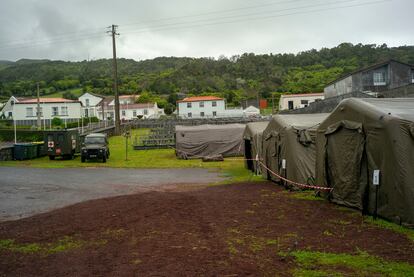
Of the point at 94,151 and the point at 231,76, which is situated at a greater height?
the point at 231,76

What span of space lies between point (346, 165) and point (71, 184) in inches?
511

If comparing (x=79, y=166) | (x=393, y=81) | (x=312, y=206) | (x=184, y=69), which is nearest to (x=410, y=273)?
(x=312, y=206)

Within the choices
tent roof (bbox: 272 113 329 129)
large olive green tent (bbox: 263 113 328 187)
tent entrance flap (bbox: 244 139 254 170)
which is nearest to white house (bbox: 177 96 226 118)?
tent entrance flap (bbox: 244 139 254 170)

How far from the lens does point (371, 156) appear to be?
408 inches

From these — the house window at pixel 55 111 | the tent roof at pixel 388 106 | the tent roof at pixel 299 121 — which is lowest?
the tent roof at pixel 299 121

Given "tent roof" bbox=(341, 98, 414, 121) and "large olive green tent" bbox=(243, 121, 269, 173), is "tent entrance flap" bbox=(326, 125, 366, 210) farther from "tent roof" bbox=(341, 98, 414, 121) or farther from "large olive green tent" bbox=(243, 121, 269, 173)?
"large olive green tent" bbox=(243, 121, 269, 173)

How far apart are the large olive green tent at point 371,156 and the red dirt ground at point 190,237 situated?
0.66 metres

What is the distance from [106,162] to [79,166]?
112 inches

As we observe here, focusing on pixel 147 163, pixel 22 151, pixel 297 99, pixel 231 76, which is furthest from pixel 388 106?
pixel 231 76

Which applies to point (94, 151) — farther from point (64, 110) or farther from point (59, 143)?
point (64, 110)

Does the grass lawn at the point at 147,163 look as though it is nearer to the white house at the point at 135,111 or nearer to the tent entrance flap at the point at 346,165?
the tent entrance flap at the point at 346,165

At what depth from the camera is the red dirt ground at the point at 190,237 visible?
6600 mm

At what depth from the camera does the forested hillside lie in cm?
11594

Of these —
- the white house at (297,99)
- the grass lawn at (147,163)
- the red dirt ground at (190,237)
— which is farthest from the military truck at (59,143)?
the white house at (297,99)
